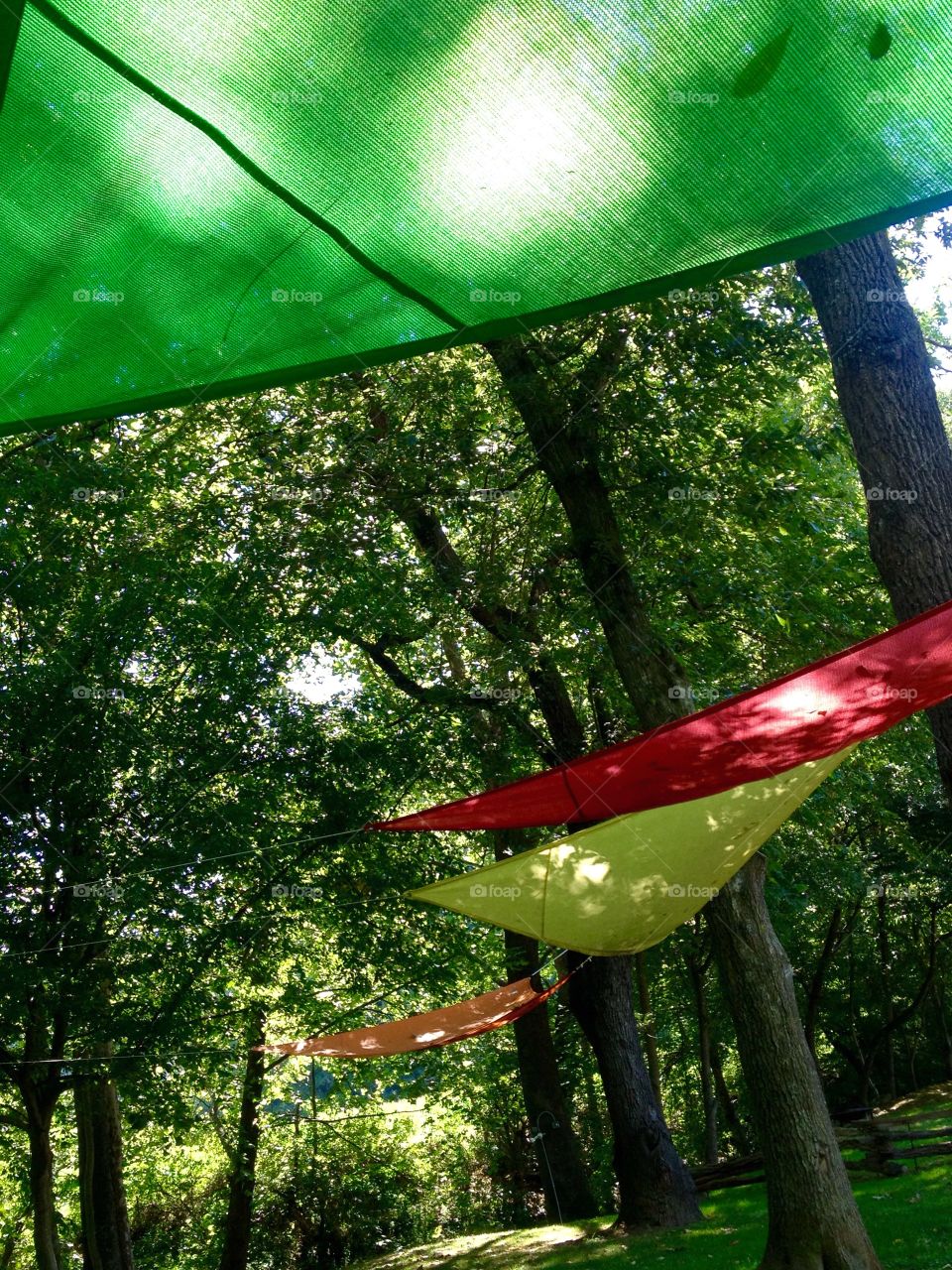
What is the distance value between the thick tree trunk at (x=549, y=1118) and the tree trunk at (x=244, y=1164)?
8.98 feet

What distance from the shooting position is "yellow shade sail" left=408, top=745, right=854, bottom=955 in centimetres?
Answer: 462

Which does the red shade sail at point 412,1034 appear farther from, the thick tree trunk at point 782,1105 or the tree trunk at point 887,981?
the tree trunk at point 887,981

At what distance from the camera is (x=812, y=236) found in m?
1.13

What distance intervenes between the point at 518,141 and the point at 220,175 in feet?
1.01

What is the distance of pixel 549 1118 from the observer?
1146 centimetres

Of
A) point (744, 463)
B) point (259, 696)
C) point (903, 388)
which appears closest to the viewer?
point (903, 388)

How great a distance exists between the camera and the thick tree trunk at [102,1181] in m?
9.72

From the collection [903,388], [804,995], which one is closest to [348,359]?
[903,388]

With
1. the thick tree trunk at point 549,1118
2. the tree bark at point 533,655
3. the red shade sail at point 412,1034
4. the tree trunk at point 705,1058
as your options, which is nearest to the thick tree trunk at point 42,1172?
the red shade sail at point 412,1034

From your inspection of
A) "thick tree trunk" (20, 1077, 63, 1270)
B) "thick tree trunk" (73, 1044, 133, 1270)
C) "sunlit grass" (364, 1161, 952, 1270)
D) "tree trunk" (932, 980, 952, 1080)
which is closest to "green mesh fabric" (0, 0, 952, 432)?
"sunlit grass" (364, 1161, 952, 1270)

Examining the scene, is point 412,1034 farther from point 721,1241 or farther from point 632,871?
point 632,871

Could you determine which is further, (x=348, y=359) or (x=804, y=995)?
(x=804, y=995)

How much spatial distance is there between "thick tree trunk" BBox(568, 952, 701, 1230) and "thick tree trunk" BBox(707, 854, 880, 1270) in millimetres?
3637

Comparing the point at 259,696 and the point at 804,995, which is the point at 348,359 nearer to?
the point at 259,696
